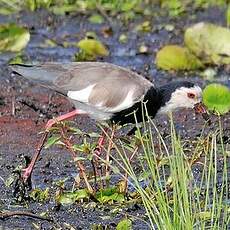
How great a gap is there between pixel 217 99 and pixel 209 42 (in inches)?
123

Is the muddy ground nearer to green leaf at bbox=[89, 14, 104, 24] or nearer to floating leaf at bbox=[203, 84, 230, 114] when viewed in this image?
green leaf at bbox=[89, 14, 104, 24]

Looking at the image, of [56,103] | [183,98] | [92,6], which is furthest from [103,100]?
[92,6]

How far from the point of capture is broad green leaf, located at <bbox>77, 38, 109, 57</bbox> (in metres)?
10.1

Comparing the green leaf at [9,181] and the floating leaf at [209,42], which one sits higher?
the green leaf at [9,181]

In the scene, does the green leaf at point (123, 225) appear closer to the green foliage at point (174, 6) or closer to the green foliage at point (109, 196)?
the green foliage at point (109, 196)

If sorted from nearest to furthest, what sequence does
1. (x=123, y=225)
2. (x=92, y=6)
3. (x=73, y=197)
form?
(x=123, y=225) < (x=73, y=197) < (x=92, y=6)

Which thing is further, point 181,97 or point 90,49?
point 90,49

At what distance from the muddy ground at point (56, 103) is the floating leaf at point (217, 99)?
0.90m

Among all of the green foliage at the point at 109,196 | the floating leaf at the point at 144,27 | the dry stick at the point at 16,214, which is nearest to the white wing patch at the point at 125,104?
the green foliage at the point at 109,196

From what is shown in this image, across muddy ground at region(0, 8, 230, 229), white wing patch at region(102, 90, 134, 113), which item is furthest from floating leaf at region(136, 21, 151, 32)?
white wing patch at region(102, 90, 134, 113)

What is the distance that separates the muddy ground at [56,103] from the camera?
6.02m

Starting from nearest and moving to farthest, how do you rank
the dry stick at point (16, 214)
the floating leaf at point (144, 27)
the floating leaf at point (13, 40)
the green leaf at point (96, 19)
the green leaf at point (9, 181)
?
1. the dry stick at point (16, 214)
2. the green leaf at point (9, 181)
3. the floating leaf at point (13, 40)
4. the floating leaf at point (144, 27)
5. the green leaf at point (96, 19)

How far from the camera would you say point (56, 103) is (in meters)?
8.70

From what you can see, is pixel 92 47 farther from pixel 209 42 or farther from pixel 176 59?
pixel 209 42
